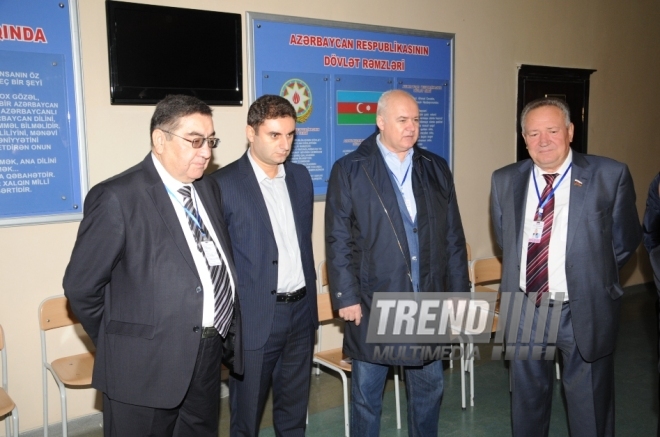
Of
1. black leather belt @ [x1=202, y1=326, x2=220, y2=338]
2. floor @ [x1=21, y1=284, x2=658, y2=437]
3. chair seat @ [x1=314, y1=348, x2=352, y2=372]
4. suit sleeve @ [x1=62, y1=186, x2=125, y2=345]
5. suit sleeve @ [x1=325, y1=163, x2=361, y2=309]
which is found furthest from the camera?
floor @ [x1=21, y1=284, x2=658, y2=437]

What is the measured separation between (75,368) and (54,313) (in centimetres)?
33

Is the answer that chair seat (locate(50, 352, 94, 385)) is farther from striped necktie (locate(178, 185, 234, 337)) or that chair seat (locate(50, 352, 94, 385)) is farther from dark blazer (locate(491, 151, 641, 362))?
dark blazer (locate(491, 151, 641, 362))

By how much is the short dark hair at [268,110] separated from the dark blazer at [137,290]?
658 millimetres

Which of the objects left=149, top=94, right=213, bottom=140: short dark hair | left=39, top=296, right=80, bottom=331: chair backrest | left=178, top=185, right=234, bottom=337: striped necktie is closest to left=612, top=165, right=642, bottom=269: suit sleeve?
left=178, top=185, right=234, bottom=337: striped necktie

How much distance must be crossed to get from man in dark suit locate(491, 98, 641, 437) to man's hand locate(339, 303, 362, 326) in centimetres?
75

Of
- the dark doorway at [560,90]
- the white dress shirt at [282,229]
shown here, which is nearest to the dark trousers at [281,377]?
the white dress shirt at [282,229]

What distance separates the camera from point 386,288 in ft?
8.94

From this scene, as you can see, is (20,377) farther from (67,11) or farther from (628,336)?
(628,336)

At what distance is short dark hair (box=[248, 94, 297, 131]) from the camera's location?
2600 mm

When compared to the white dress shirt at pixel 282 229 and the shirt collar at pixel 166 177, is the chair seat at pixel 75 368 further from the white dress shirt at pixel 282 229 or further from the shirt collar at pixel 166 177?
the shirt collar at pixel 166 177

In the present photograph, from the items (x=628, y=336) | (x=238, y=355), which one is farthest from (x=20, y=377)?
(x=628, y=336)

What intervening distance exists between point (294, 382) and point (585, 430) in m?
1.37

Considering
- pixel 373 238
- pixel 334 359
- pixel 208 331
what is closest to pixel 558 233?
pixel 373 238

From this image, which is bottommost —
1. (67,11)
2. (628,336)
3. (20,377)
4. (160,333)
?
(628,336)
